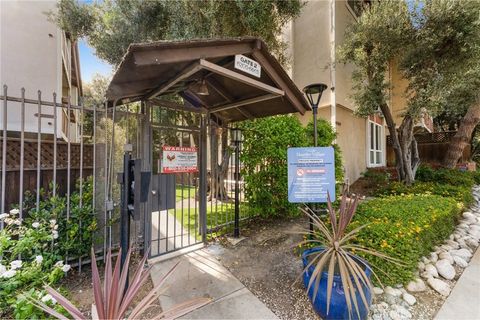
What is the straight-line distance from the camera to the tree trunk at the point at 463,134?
10.3 meters

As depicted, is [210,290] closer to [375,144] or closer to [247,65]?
[247,65]

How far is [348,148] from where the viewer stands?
10.2m

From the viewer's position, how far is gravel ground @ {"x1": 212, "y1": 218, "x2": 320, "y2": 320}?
2.78m

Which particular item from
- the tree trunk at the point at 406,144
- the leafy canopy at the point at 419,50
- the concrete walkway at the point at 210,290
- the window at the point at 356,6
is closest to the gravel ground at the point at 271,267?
the concrete walkway at the point at 210,290

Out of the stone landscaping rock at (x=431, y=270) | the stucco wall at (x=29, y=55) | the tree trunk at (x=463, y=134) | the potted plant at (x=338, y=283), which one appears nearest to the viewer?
the potted plant at (x=338, y=283)

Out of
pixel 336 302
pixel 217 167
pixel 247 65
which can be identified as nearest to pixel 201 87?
pixel 247 65

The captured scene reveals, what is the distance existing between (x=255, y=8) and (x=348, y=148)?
6.96 meters

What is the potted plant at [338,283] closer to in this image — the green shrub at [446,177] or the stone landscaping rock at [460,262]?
the stone landscaping rock at [460,262]

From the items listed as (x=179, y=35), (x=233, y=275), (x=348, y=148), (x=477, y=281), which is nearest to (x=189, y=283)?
(x=233, y=275)

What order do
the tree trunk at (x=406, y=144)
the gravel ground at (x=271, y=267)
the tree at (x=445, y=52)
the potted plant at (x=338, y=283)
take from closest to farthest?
the potted plant at (x=338, y=283), the gravel ground at (x=271, y=267), the tree at (x=445, y=52), the tree trunk at (x=406, y=144)

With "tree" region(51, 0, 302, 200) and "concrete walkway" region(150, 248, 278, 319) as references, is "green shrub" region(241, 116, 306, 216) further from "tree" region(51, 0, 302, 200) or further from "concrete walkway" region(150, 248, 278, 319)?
"concrete walkway" region(150, 248, 278, 319)

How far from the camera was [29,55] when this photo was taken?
604 centimetres

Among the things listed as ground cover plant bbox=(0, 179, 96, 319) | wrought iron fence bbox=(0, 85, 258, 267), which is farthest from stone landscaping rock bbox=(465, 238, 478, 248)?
ground cover plant bbox=(0, 179, 96, 319)

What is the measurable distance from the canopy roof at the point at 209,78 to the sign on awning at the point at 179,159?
870 millimetres
